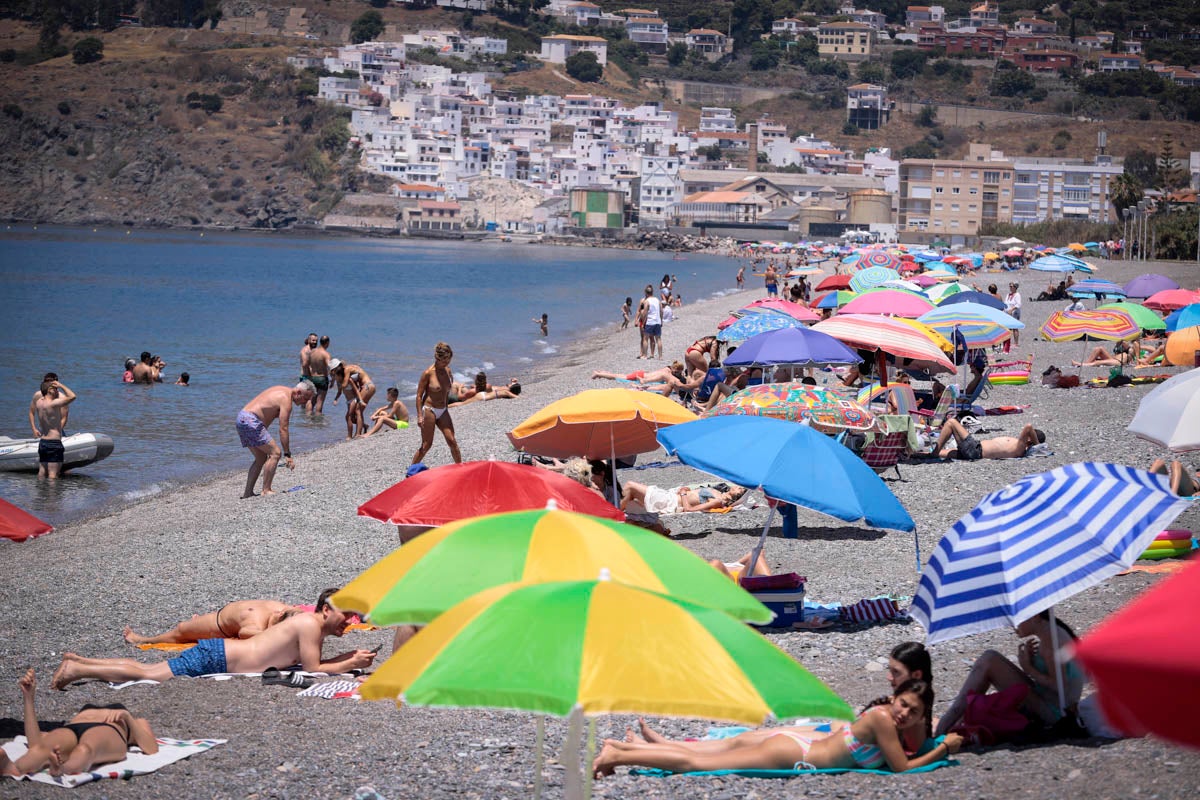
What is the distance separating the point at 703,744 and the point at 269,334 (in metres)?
34.4

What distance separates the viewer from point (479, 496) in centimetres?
650

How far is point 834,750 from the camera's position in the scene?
4.80 meters

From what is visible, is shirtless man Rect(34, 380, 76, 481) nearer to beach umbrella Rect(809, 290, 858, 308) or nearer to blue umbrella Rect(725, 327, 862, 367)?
blue umbrella Rect(725, 327, 862, 367)

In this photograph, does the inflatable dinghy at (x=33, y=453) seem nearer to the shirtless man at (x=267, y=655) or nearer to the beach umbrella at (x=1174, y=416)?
the shirtless man at (x=267, y=655)

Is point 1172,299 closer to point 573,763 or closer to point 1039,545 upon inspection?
point 1039,545

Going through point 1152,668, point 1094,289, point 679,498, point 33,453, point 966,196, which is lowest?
point 33,453

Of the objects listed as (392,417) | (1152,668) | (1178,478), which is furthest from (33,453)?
(1152,668)

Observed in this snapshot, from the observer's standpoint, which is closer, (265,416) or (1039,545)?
(1039,545)

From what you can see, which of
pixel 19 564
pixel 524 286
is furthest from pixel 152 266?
pixel 19 564

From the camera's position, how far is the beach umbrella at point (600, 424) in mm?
8367

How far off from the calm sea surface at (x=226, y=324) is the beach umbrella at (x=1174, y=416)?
381 inches

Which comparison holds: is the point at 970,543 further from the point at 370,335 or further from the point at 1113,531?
the point at 370,335

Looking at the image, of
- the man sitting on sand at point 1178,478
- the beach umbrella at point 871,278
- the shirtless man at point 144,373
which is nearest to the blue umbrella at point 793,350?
the man sitting on sand at point 1178,478

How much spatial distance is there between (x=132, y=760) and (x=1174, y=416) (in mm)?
5320
